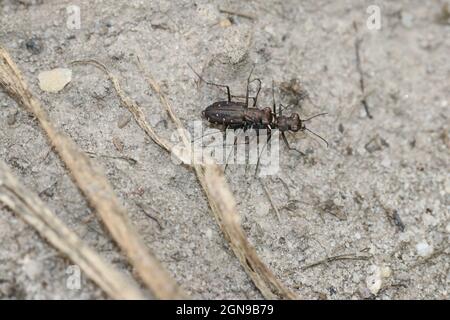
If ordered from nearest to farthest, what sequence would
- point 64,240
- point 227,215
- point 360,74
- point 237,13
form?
point 64,240 < point 227,215 < point 237,13 < point 360,74

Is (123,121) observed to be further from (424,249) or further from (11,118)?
(424,249)

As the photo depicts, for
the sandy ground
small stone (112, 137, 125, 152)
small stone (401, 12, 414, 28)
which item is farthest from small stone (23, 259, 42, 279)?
small stone (401, 12, 414, 28)

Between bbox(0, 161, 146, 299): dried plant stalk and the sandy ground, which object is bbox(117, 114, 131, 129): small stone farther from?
bbox(0, 161, 146, 299): dried plant stalk

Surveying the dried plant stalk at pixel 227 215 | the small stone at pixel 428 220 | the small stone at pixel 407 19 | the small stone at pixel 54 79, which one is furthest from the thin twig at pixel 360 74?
the small stone at pixel 54 79

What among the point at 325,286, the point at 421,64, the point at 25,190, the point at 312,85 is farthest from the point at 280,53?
the point at 25,190

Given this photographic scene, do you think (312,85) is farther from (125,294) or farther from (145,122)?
(125,294)

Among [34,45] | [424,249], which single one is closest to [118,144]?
[34,45]

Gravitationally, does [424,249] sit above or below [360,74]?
below

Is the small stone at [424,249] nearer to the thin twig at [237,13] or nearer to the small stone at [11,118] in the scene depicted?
the thin twig at [237,13]
